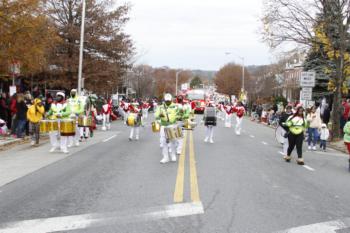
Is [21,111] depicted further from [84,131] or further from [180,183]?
[180,183]

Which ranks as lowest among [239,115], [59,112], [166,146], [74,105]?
[166,146]

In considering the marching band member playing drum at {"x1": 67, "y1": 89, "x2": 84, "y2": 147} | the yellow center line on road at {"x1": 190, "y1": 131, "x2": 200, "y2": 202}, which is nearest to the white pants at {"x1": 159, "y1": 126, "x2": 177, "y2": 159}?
the yellow center line on road at {"x1": 190, "y1": 131, "x2": 200, "y2": 202}

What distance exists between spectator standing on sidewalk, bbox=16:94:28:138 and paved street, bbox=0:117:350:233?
4412 millimetres

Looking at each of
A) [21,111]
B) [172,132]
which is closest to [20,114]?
[21,111]

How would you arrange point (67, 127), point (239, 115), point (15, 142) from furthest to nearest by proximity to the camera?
point (239, 115)
point (15, 142)
point (67, 127)

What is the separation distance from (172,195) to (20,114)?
12222 mm

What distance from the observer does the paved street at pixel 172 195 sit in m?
7.04

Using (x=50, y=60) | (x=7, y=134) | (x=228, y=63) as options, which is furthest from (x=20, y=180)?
(x=228, y=63)

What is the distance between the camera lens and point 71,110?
16281 millimetres

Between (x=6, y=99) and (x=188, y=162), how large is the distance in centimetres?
1167

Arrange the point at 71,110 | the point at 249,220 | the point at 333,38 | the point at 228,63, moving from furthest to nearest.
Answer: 1. the point at 228,63
2. the point at 333,38
3. the point at 71,110
4. the point at 249,220

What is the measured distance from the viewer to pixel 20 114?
19.6 metres

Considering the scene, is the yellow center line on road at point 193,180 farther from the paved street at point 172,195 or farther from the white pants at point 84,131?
the white pants at point 84,131

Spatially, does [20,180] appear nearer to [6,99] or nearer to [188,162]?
[188,162]
